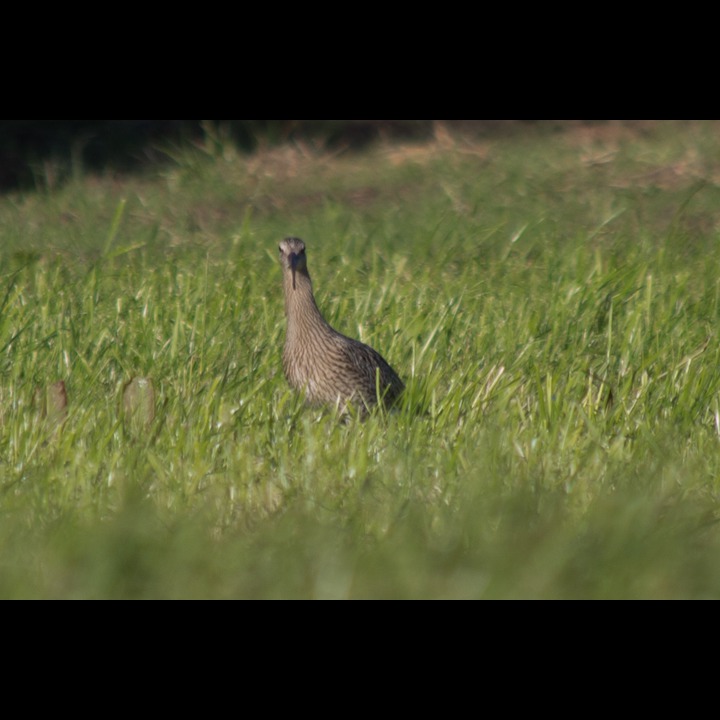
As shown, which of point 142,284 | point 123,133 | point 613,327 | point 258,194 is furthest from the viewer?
point 123,133

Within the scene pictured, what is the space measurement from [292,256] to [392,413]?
1249mm

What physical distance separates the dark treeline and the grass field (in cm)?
196

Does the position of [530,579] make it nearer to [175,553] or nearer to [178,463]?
[175,553]

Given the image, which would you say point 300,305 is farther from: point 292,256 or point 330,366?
point 330,366

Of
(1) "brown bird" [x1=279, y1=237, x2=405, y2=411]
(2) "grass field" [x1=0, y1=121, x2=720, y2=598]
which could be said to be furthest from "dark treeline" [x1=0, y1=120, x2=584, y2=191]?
(1) "brown bird" [x1=279, y1=237, x2=405, y2=411]

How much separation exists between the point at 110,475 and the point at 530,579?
1.61m

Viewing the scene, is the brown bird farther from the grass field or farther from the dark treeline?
the dark treeline

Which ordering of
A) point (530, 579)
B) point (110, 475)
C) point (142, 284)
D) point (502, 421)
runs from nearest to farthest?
1. point (530, 579)
2. point (110, 475)
3. point (502, 421)
4. point (142, 284)

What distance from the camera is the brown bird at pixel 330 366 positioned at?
5785mm

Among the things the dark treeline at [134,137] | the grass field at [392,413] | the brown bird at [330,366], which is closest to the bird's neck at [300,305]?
the brown bird at [330,366]

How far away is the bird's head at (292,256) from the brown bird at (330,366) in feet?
0.83

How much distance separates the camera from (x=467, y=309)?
7164mm

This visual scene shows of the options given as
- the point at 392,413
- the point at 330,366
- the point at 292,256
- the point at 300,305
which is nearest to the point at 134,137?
the point at 292,256

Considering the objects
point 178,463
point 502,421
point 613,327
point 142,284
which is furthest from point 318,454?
point 142,284
